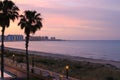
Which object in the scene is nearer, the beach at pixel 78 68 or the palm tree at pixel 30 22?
the palm tree at pixel 30 22

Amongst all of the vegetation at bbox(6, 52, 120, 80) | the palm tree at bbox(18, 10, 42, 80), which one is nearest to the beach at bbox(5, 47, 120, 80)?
the vegetation at bbox(6, 52, 120, 80)

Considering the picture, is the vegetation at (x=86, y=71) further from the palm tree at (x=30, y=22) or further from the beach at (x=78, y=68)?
the palm tree at (x=30, y=22)

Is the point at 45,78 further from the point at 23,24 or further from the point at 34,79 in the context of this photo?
the point at 23,24

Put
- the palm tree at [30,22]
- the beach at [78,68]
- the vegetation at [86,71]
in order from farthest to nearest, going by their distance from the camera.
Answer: the beach at [78,68], the vegetation at [86,71], the palm tree at [30,22]

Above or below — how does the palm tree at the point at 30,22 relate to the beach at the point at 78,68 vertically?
above

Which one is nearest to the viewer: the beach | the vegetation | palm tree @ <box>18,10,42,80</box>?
palm tree @ <box>18,10,42,80</box>

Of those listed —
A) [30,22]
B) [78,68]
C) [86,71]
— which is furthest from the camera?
[78,68]

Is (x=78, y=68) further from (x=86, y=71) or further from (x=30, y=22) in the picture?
(x=30, y=22)

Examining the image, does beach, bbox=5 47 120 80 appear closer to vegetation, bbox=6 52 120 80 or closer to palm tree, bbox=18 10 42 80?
vegetation, bbox=6 52 120 80

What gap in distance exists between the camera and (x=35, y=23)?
40.0 meters

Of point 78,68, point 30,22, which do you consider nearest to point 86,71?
point 78,68

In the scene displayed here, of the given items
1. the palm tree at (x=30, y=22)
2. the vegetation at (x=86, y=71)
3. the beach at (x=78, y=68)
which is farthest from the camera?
the beach at (x=78, y=68)

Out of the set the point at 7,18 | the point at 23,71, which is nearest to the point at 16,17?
the point at 7,18

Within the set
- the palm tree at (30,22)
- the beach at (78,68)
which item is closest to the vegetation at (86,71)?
the beach at (78,68)
